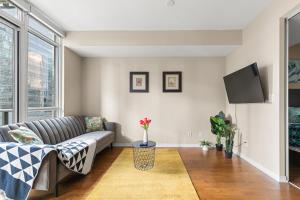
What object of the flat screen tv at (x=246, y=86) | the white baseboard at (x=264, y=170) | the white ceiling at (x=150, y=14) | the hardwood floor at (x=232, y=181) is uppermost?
the white ceiling at (x=150, y=14)

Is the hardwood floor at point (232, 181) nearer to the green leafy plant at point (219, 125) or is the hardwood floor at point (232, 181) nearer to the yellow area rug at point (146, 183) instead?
the yellow area rug at point (146, 183)

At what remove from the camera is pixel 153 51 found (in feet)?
15.5

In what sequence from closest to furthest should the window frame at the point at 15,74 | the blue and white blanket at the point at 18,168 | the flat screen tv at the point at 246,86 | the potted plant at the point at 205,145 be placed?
the blue and white blanket at the point at 18,168 < the window frame at the point at 15,74 < the flat screen tv at the point at 246,86 < the potted plant at the point at 205,145

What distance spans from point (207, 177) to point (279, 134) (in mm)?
1212

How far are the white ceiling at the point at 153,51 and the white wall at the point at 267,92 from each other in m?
0.73

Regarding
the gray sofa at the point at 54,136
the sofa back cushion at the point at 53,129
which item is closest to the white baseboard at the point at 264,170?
the gray sofa at the point at 54,136

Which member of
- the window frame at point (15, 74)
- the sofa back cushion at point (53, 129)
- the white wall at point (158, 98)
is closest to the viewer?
the sofa back cushion at point (53, 129)

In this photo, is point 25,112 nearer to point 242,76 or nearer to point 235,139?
point 242,76

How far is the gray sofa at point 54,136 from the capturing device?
2197mm

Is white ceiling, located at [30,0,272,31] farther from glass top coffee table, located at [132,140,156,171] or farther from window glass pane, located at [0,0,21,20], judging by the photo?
glass top coffee table, located at [132,140,156,171]

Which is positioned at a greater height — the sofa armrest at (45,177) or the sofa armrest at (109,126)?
the sofa armrest at (109,126)

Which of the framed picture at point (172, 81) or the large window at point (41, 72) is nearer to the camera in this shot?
the large window at point (41, 72)

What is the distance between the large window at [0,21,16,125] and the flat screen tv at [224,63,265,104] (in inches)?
148

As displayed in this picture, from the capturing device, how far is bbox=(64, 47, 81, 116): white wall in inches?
175
